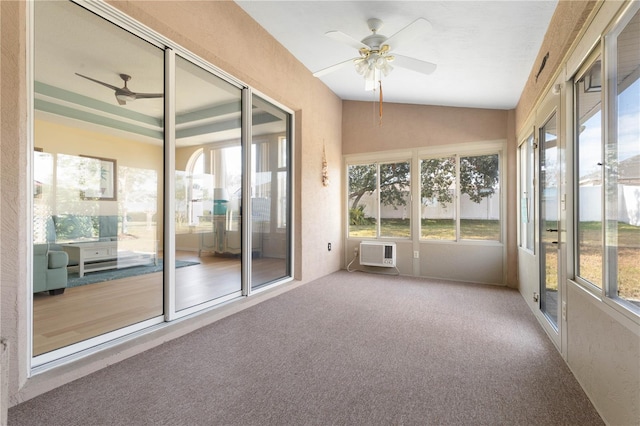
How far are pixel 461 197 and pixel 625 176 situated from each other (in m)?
3.48

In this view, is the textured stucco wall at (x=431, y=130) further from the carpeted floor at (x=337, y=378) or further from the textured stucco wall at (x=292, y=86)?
the carpeted floor at (x=337, y=378)

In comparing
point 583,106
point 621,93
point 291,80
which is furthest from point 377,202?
point 621,93

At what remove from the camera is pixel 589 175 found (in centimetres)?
199

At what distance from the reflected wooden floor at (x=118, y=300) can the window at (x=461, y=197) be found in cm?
334

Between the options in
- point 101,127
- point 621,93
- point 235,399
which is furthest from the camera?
point 101,127

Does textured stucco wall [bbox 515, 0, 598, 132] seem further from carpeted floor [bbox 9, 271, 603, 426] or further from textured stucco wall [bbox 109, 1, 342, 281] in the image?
textured stucco wall [bbox 109, 1, 342, 281]

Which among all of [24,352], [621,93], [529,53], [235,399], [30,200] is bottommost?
[235,399]

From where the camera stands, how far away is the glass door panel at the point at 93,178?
2.03 m

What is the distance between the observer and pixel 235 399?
1723 millimetres

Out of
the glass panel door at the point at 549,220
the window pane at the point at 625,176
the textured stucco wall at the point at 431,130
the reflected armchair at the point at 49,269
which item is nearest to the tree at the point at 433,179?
the textured stucco wall at the point at 431,130

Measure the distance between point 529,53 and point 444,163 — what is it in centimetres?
216

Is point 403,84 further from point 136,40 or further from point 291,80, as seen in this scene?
point 136,40

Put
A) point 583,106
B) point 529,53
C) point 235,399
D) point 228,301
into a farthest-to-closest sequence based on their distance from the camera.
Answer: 1. point 228,301
2. point 529,53
3. point 583,106
4. point 235,399

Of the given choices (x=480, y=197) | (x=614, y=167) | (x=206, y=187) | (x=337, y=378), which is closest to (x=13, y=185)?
(x=206, y=187)
